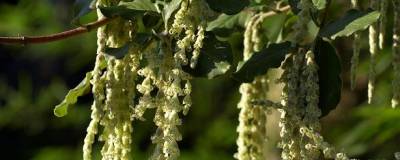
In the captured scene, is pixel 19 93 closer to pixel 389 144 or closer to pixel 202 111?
pixel 202 111

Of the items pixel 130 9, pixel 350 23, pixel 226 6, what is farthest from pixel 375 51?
pixel 130 9

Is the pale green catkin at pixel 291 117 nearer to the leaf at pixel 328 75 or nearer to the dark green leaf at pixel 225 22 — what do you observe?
the leaf at pixel 328 75

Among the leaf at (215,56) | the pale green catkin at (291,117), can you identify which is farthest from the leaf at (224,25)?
the pale green catkin at (291,117)

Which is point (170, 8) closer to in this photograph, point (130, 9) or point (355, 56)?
point (130, 9)

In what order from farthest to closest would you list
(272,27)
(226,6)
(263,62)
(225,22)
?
1. (272,27)
2. (225,22)
3. (263,62)
4. (226,6)

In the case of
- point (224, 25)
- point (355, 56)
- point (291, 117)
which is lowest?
point (291, 117)

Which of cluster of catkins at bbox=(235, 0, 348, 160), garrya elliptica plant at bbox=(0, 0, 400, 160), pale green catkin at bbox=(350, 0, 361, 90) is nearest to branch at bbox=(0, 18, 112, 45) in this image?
garrya elliptica plant at bbox=(0, 0, 400, 160)
